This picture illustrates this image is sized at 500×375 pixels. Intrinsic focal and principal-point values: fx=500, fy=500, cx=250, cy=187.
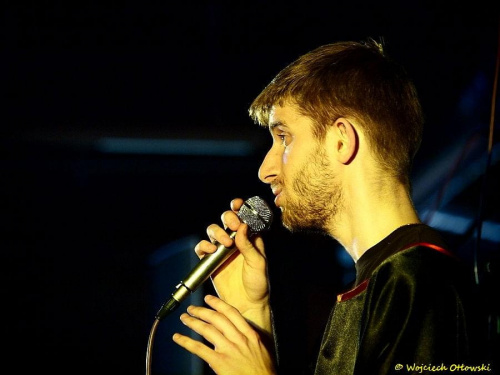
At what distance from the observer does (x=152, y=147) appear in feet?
8.46

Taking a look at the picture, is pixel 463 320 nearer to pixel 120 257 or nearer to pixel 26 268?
pixel 120 257

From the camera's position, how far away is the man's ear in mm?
1312

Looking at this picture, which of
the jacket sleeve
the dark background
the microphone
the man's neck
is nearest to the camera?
the jacket sleeve

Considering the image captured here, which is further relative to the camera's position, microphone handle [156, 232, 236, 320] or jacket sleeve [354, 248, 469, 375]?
microphone handle [156, 232, 236, 320]

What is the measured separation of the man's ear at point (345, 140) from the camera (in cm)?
131

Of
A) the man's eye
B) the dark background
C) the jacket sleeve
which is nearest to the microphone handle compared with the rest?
the man's eye

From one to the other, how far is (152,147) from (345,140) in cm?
146

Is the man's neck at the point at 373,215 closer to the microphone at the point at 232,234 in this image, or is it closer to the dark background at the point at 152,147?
the microphone at the point at 232,234

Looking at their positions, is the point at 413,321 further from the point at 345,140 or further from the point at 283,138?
the point at 283,138

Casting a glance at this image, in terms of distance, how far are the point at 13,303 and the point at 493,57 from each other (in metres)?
2.57

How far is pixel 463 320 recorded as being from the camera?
99cm

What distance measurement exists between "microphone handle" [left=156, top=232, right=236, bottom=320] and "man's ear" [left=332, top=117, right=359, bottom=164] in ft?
1.21

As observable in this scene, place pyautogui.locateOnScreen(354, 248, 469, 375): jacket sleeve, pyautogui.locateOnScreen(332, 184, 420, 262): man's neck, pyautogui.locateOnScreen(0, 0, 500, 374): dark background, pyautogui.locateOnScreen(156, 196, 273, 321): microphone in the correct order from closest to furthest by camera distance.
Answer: pyautogui.locateOnScreen(354, 248, 469, 375): jacket sleeve → pyautogui.locateOnScreen(332, 184, 420, 262): man's neck → pyautogui.locateOnScreen(156, 196, 273, 321): microphone → pyautogui.locateOnScreen(0, 0, 500, 374): dark background

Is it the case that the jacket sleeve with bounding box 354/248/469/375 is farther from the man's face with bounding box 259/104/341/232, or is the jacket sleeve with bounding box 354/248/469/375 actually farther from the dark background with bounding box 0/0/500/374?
the dark background with bounding box 0/0/500/374
